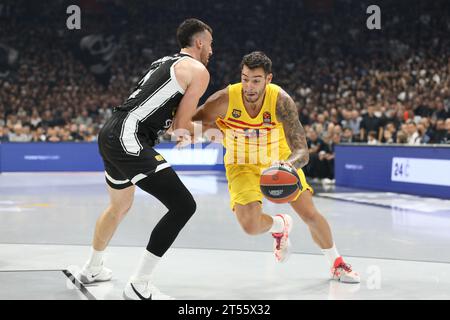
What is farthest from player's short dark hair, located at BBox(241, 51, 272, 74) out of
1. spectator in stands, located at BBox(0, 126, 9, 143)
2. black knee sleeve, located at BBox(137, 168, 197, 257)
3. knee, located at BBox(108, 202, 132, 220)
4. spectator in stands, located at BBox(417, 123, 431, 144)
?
spectator in stands, located at BBox(0, 126, 9, 143)

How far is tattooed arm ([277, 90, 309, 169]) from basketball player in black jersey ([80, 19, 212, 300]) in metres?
0.67

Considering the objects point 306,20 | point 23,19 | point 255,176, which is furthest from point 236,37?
point 255,176

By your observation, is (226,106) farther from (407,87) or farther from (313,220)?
(407,87)

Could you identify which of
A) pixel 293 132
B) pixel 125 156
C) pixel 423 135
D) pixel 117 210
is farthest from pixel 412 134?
pixel 125 156

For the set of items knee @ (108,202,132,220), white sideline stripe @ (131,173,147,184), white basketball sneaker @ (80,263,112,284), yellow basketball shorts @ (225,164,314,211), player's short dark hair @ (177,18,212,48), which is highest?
player's short dark hair @ (177,18,212,48)

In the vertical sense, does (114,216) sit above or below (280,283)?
above

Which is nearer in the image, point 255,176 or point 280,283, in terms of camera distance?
point 280,283

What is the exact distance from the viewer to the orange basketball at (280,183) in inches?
172

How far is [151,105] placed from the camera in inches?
168

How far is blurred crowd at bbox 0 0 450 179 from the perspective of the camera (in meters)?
18.4

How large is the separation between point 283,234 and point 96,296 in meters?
1.55

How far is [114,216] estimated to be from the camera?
4723mm

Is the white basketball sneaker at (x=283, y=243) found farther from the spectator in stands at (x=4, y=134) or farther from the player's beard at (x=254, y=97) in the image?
the spectator in stands at (x=4, y=134)

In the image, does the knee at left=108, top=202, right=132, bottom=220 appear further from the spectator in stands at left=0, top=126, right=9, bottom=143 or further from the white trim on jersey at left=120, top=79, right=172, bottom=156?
the spectator in stands at left=0, top=126, right=9, bottom=143
